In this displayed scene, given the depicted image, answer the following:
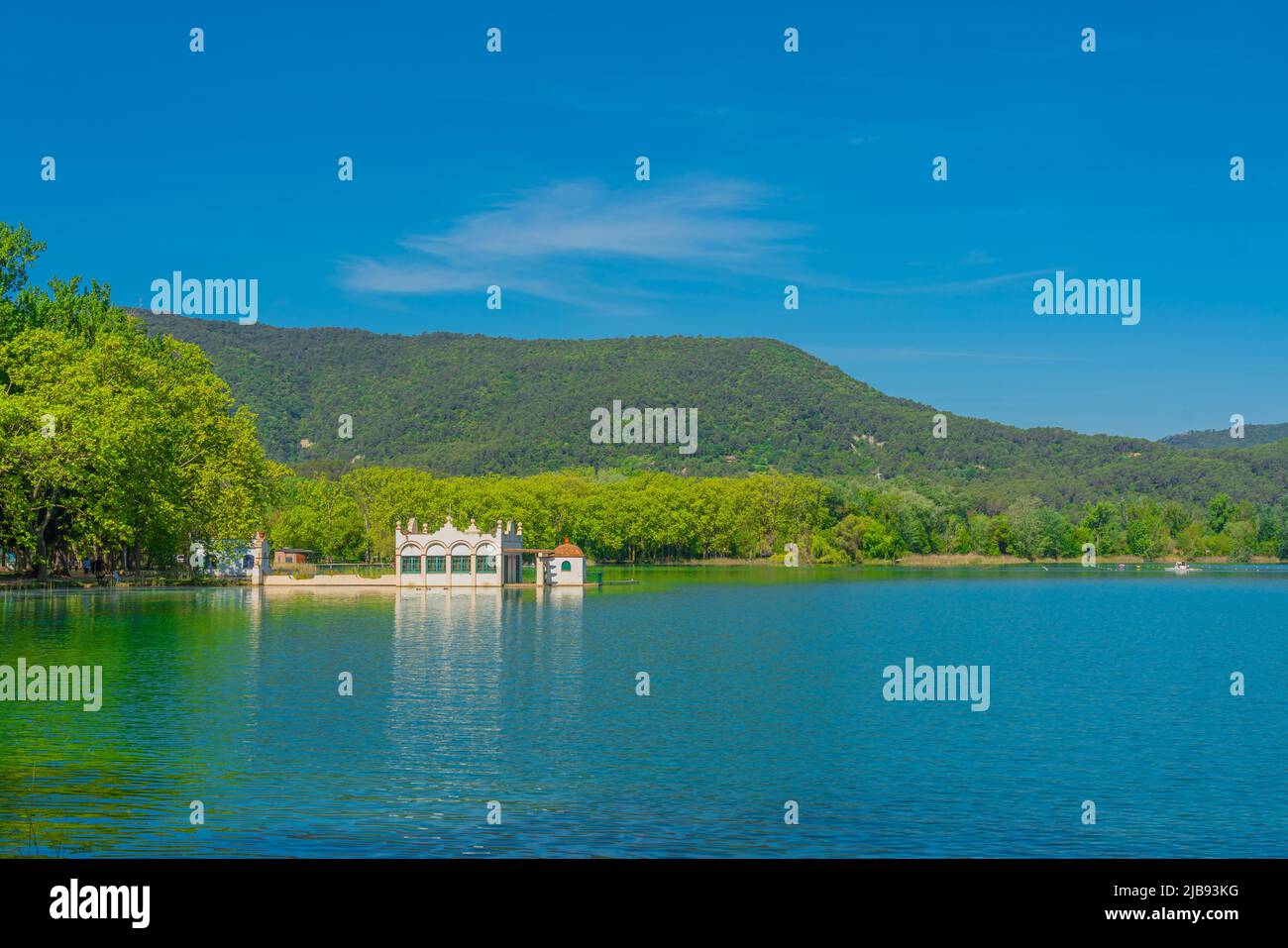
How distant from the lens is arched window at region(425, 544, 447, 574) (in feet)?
305

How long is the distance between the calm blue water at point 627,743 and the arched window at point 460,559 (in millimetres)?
32153

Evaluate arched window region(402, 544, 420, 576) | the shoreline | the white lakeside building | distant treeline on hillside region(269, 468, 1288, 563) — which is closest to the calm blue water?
the white lakeside building

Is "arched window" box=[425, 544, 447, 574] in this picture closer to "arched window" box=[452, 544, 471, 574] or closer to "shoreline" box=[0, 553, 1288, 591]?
"arched window" box=[452, 544, 471, 574]

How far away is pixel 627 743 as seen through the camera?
27.8m

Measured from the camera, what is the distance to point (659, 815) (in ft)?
67.4

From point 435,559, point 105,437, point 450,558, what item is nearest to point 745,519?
point 450,558

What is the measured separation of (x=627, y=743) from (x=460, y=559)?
219 feet

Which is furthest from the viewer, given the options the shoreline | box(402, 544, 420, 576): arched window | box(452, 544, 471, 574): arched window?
the shoreline

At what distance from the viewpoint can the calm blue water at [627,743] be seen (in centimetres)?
1930

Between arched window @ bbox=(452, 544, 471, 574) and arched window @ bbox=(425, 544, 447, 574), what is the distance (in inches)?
33.0
